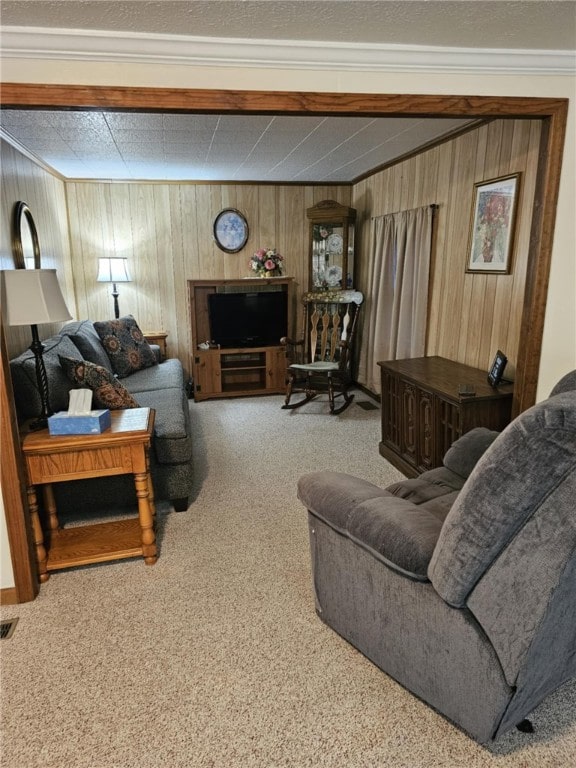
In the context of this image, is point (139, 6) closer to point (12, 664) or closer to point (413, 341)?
point (12, 664)

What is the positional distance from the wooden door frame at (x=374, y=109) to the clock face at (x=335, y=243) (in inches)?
128

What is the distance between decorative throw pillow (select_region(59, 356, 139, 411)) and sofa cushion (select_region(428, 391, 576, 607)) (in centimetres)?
196

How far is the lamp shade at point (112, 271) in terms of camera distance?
5141 millimetres

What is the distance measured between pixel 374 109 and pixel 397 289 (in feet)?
8.32

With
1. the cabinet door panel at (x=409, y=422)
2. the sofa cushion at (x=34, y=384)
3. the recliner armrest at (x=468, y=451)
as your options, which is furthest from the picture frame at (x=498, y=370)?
the sofa cushion at (x=34, y=384)

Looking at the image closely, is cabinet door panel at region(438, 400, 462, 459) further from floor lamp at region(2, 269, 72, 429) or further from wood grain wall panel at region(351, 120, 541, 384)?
floor lamp at region(2, 269, 72, 429)

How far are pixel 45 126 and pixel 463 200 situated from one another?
2937 millimetres

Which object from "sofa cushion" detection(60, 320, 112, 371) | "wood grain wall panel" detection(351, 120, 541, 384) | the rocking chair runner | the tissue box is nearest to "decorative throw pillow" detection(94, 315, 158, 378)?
"sofa cushion" detection(60, 320, 112, 371)

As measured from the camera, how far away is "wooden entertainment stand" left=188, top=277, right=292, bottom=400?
5.37 metres

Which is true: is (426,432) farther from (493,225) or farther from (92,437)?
(92,437)

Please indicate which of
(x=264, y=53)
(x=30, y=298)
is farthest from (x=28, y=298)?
(x=264, y=53)

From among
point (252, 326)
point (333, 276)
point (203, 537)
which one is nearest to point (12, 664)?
point (203, 537)

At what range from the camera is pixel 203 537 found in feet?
8.83

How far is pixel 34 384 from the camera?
8.16 ft
